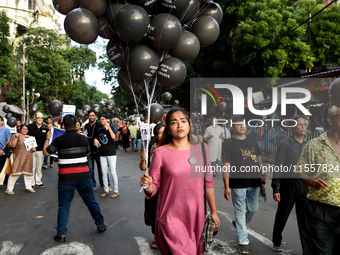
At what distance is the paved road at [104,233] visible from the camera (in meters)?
3.94

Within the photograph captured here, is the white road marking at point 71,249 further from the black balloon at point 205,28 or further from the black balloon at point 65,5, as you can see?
the black balloon at point 205,28

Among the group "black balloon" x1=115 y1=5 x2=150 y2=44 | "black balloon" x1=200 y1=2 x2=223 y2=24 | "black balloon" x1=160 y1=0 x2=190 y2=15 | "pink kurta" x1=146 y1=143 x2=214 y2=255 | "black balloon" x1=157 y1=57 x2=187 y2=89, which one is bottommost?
"pink kurta" x1=146 y1=143 x2=214 y2=255

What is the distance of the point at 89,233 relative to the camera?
4508 mm

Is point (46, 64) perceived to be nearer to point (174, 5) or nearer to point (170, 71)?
point (170, 71)

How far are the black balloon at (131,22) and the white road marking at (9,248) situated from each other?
3.49 m

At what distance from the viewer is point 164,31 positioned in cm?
469

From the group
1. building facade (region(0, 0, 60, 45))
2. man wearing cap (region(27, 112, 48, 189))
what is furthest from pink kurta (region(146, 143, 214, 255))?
building facade (region(0, 0, 60, 45))

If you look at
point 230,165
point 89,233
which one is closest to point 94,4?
point 230,165

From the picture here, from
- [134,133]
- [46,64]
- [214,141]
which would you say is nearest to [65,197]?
[214,141]

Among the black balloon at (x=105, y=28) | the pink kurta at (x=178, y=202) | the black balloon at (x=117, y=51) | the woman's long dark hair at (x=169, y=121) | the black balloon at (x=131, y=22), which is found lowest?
the pink kurta at (x=178, y=202)

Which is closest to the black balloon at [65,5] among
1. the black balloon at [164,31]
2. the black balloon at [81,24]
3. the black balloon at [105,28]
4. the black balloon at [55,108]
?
the black balloon at [81,24]

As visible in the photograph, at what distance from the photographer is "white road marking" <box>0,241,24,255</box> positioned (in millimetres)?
3846

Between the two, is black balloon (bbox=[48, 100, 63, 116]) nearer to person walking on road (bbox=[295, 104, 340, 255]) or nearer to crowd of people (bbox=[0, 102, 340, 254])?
crowd of people (bbox=[0, 102, 340, 254])

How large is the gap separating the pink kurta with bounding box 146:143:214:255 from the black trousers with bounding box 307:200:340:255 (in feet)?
3.28
